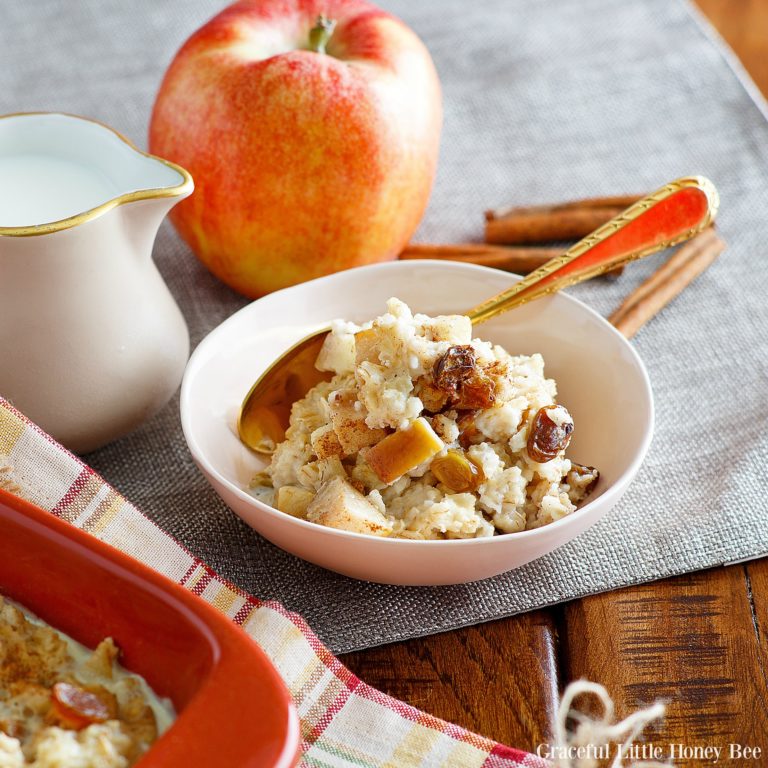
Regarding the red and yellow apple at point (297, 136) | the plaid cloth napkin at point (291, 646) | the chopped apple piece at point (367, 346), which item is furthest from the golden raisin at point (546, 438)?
the red and yellow apple at point (297, 136)

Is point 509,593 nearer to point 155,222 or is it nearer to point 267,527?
point 267,527

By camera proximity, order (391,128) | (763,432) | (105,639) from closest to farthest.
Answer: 1. (105,639)
2. (763,432)
3. (391,128)

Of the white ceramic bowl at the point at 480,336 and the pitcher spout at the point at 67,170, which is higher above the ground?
the pitcher spout at the point at 67,170

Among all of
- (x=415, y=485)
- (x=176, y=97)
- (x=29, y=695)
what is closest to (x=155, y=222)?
(x=176, y=97)

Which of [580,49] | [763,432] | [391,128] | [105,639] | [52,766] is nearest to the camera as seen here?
[52,766]

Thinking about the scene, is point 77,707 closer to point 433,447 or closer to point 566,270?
point 433,447

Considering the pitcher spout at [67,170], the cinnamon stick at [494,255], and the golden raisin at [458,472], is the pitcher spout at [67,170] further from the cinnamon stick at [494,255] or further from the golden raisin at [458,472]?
the cinnamon stick at [494,255]

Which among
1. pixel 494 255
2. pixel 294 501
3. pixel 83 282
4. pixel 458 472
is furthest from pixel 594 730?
pixel 494 255
